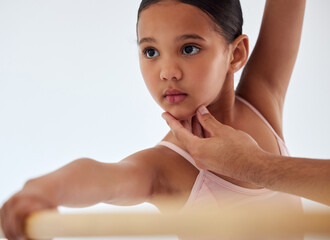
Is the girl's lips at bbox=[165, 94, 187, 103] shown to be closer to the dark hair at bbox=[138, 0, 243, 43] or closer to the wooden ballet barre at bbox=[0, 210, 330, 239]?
the dark hair at bbox=[138, 0, 243, 43]

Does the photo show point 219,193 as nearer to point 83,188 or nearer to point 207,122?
point 207,122

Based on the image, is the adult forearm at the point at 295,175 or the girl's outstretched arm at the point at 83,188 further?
the adult forearm at the point at 295,175

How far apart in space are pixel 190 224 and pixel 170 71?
37 cm

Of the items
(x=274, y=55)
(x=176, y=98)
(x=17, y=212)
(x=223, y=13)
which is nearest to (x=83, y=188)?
(x=17, y=212)

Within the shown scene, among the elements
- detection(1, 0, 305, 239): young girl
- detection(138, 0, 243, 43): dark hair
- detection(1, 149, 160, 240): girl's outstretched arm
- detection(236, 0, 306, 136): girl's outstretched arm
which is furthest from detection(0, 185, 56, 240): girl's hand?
detection(236, 0, 306, 136): girl's outstretched arm

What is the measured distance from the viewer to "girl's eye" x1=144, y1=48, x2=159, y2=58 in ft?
2.64

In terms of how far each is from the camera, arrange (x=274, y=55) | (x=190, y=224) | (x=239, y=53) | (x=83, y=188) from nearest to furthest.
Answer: (x=190, y=224), (x=83, y=188), (x=239, y=53), (x=274, y=55)

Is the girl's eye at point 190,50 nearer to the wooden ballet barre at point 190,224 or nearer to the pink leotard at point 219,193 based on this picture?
the pink leotard at point 219,193

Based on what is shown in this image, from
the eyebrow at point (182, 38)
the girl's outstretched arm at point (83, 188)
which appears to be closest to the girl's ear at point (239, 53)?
the eyebrow at point (182, 38)

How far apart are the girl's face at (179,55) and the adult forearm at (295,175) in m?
0.17

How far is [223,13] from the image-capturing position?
85 centimetres

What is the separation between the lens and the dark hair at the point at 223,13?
0.81 m

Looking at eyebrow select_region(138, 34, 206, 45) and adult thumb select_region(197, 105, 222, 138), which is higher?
eyebrow select_region(138, 34, 206, 45)

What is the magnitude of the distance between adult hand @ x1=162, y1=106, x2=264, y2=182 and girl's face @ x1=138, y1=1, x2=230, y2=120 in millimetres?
27
